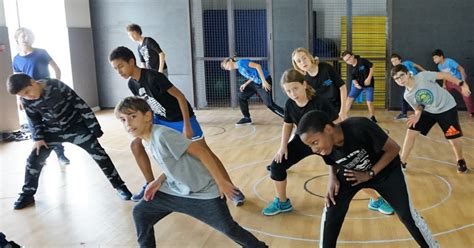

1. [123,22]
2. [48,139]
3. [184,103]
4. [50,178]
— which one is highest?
[123,22]

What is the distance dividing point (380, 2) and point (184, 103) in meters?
6.67

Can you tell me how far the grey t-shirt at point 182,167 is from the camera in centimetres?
258

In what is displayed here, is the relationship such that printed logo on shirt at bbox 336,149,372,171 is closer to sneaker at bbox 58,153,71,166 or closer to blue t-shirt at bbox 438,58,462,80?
sneaker at bbox 58,153,71,166

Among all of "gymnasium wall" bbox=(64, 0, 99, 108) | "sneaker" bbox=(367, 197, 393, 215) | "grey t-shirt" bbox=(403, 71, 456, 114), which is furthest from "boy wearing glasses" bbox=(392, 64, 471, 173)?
"gymnasium wall" bbox=(64, 0, 99, 108)

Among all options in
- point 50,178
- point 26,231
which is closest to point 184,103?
point 26,231

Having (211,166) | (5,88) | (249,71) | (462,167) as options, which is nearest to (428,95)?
(462,167)

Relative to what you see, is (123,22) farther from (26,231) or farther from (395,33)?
(26,231)

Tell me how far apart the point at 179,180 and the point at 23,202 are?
250 cm

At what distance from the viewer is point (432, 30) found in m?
9.10

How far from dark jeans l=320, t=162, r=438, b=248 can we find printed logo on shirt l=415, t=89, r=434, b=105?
2087mm

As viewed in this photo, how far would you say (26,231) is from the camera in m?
3.88

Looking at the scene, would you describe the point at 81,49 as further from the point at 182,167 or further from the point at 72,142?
the point at 182,167

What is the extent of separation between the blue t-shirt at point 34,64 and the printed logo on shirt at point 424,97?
436 cm

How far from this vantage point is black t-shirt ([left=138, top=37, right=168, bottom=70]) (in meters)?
7.57
